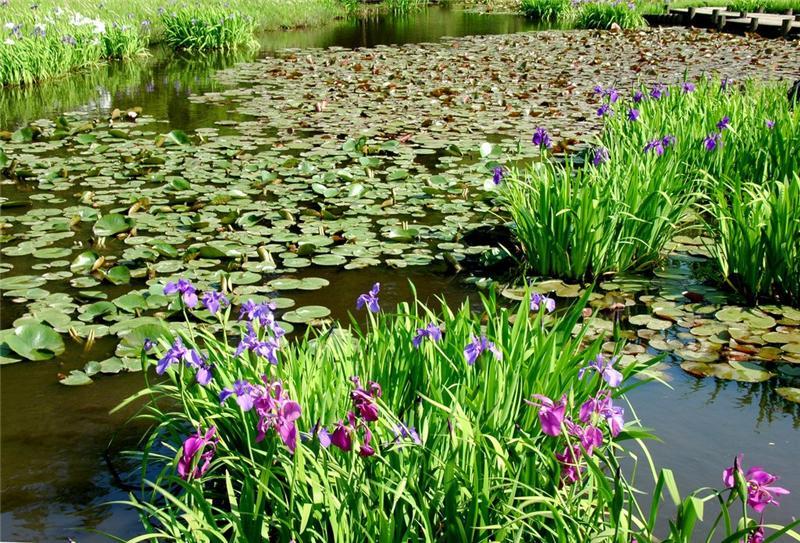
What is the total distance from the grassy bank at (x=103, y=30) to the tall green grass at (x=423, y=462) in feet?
27.9

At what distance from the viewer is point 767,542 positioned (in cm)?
160

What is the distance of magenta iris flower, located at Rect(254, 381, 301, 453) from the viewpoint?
1474mm

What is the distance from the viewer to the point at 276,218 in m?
5.11

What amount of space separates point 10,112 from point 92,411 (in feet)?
20.4

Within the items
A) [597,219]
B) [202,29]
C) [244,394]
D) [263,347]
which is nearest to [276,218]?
[597,219]

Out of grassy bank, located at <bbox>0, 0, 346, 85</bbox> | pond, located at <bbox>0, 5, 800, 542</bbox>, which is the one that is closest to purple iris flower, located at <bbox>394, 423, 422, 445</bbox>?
pond, located at <bbox>0, 5, 800, 542</bbox>

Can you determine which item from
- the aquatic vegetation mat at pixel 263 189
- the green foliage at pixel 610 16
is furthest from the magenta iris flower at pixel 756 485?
the green foliage at pixel 610 16

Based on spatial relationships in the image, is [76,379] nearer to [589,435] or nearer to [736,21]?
[589,435]

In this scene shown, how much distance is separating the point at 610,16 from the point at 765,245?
50.5 ft

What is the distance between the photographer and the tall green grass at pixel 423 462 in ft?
5.63

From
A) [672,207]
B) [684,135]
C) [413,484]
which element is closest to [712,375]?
[672,207]

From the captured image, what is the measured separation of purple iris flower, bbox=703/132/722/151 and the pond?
0.57m

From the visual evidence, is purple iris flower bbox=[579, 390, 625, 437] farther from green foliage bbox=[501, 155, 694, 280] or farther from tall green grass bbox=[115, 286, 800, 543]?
green foliage bbox=[501, 155, 694, 280]

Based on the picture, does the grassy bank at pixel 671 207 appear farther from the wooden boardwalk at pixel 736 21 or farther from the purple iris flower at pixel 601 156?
the wooden boardwalk at pixel 736 21
